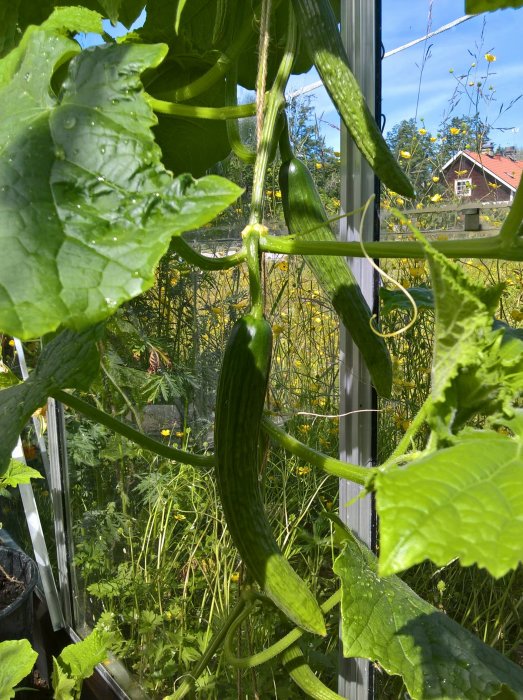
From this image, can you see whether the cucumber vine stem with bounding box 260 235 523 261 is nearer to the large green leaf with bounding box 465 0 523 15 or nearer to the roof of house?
the large green leaf with bounding box 465 0 523 15

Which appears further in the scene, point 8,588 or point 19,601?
point 8,588

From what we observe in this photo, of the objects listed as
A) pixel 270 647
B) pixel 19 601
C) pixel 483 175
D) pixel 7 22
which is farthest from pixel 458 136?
pixel 19 601

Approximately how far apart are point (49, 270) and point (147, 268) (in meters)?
0.06

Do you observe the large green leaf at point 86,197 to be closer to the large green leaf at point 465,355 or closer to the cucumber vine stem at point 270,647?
the large green leaf at point 465,355

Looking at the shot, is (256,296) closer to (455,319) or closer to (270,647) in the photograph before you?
(455,319)

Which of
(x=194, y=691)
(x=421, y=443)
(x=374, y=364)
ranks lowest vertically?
(x=194, y=691)

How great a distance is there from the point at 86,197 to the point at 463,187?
0.67 m

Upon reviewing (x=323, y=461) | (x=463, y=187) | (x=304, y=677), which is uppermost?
(x=463, y=187)

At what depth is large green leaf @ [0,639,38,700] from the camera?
1.43 metres

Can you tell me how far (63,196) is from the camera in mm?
465

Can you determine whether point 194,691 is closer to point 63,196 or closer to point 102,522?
point 102,522

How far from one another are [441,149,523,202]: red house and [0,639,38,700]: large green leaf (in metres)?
1.24

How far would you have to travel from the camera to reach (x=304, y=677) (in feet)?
2.89

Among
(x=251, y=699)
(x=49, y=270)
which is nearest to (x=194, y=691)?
(x=251, y=699)
